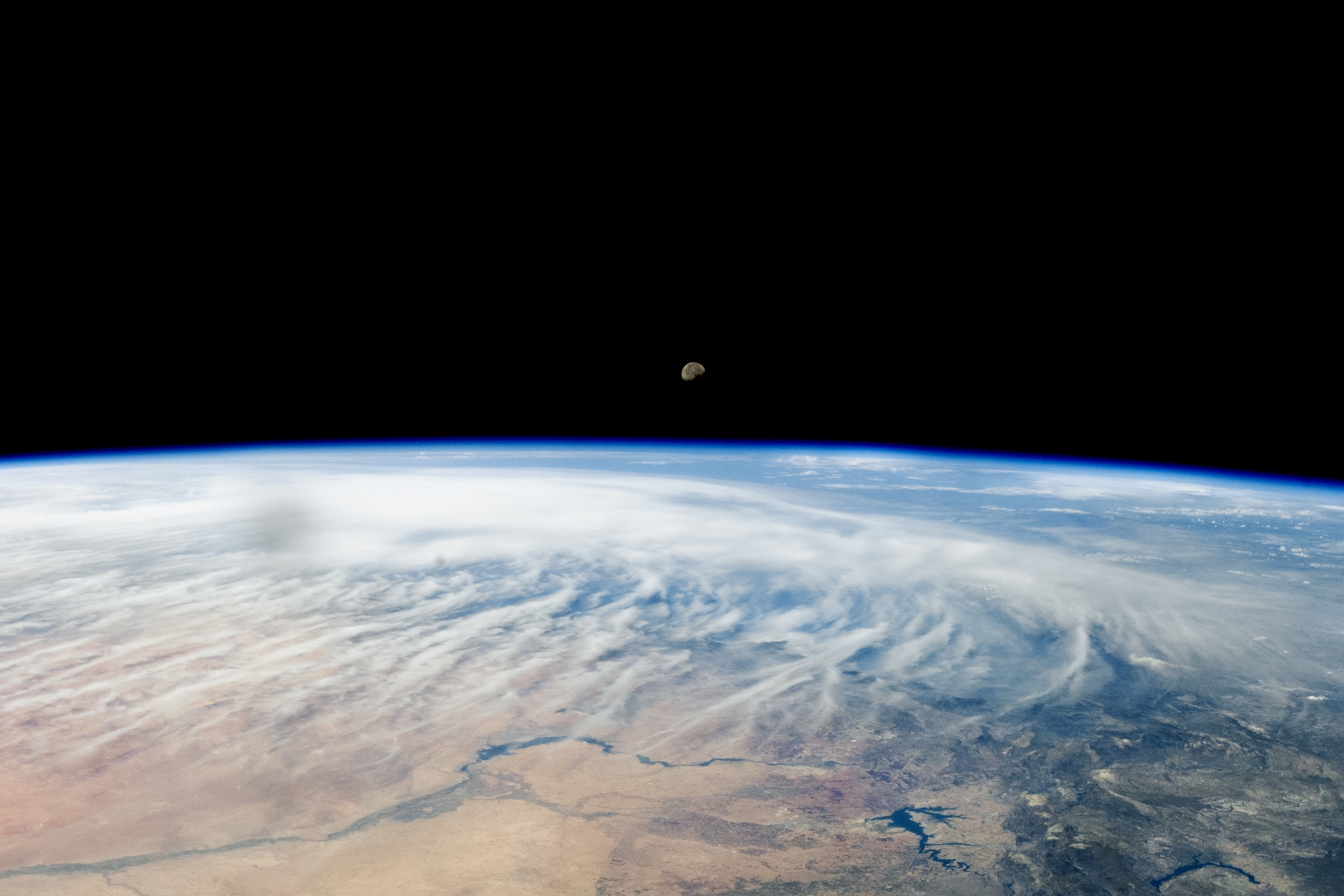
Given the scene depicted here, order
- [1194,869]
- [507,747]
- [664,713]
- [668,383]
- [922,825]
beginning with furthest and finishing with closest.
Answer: [668,383]
[664,713]
[507,747]
[922,825]
[1194,869]

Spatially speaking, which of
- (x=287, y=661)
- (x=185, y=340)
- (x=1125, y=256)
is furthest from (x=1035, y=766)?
(x=185, y=340)

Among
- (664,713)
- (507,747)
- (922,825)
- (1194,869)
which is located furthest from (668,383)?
(1194,869)

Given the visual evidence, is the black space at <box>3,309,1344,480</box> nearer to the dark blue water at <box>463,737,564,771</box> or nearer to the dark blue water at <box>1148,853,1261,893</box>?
the dark blue water at <box>1148,853,1261,893</box>

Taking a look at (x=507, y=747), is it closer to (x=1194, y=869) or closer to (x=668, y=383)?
(x=1194, y=869)

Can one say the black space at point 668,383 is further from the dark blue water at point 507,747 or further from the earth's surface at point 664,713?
the dark blue water at point 507,747

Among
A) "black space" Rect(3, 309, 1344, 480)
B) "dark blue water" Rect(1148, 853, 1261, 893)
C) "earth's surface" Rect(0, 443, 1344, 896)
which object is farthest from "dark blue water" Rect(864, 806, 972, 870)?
"black space" Rect(3, 309, 1344, 480)

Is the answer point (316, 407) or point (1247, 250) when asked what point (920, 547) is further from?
point (316, 407)

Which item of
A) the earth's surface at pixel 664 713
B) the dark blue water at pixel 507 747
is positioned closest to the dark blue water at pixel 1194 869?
the earth's surface at pixel 664 713
